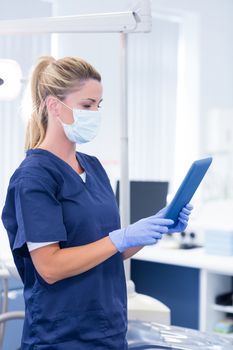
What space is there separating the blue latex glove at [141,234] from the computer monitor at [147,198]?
158 centimetres

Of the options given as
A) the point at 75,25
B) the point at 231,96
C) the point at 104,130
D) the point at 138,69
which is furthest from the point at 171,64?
the point at 75,25

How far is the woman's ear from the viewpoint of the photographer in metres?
1.49

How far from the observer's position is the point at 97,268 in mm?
1474

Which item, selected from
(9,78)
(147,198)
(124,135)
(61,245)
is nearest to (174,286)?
(147,198)

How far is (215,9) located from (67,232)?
3744 millimetres

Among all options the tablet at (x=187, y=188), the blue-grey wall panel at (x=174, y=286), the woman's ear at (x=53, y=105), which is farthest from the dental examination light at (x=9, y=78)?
the blue-grey wall panel at (x=174, y=286)

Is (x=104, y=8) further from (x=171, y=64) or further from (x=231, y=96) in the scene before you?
(x=231, y=96)

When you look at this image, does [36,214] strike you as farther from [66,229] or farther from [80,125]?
[80,125]

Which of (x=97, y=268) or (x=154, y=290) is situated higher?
(x=97, y=268)

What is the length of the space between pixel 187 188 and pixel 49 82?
1.37 ft

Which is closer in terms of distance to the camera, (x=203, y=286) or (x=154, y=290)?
(x=203, y=286)

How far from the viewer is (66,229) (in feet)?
4.67

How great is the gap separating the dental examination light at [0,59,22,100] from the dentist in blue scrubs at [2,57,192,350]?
0.36 metres

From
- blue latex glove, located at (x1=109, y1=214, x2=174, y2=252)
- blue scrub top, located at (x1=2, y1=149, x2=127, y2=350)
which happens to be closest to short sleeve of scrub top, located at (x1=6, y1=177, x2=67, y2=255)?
blue scrub top, located at (x1=2, y1=149, x2=127, y2=350)
